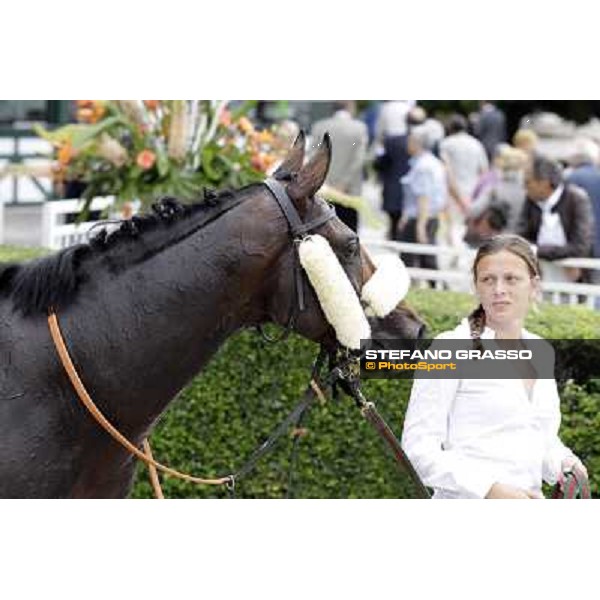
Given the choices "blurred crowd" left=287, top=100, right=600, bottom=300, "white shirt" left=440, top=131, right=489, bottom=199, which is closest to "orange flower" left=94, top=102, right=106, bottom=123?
"blurred crowd" left=287, top=100, right=600, bottom=300

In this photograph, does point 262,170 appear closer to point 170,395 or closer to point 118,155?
point 118,155

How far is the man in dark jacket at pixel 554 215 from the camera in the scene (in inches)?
328

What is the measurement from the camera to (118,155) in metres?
7.71

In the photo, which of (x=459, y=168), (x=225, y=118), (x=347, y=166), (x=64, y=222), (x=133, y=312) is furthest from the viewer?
(x=459, y=168)

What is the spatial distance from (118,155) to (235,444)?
1.91 meters

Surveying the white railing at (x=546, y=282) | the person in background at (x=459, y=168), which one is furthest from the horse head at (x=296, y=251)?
the person in background at (x=459, y=168)

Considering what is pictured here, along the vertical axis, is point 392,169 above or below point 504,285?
below

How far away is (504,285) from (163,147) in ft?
10.7

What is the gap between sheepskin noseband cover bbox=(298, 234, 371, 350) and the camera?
4391 millimetres

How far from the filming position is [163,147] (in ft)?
25.3

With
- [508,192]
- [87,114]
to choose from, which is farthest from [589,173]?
[87,114]

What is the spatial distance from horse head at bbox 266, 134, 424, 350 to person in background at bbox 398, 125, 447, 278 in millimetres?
7371

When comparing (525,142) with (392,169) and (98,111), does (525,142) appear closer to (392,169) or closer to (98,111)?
(392,169)
